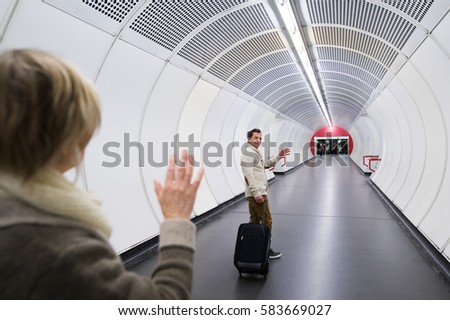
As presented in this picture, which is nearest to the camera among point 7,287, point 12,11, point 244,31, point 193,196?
point 7,287

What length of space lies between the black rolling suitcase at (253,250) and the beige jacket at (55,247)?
3.84 metres

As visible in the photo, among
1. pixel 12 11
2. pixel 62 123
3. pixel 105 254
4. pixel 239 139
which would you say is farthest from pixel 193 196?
pixel 239 139

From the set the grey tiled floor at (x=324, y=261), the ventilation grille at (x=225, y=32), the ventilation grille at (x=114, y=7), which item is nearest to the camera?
the ventilation grille at (x=114, y=7)

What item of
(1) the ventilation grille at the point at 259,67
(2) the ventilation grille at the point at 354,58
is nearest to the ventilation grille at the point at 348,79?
(2) the ventilation grille at the point at 354,58

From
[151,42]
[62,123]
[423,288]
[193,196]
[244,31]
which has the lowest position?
[423,288]

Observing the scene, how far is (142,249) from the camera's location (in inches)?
236

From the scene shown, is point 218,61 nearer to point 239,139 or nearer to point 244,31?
point 244,31

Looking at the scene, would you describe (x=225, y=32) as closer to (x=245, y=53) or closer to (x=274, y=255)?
(x=245, y=53)

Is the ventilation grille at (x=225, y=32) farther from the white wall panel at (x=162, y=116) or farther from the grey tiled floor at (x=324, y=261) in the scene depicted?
the grey tiled floor at (x=324, y=261)

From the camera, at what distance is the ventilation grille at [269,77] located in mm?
10198

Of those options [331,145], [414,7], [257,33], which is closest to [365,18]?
[414,7]

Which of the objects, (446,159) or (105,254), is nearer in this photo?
(105,254)

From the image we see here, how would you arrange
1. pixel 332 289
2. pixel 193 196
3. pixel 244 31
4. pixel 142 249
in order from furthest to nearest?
1. pixel 244 31
2. pixel 142 249
3. pixel 332 289
4. pixel 193 196

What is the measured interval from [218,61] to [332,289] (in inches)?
205
